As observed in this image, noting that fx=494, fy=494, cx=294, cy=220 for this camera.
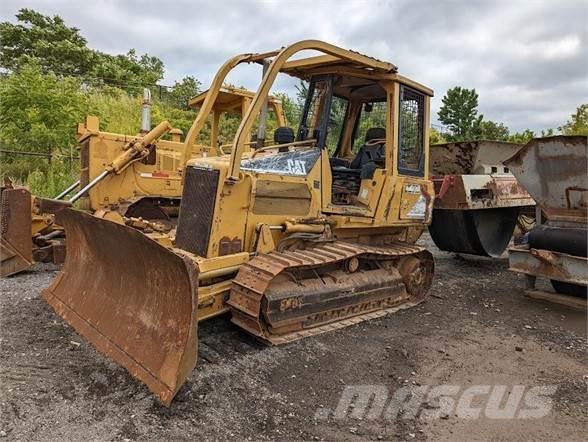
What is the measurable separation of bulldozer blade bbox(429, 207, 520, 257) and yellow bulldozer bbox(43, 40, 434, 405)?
86.7 inches

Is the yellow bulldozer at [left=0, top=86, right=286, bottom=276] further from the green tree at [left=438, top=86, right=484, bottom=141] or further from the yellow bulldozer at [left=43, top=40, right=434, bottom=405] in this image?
the green tree at [left=438, top=86, right=484, bottom=141]

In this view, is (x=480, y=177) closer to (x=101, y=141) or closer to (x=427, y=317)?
(x=427, y=317)

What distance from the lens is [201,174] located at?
15.2ft

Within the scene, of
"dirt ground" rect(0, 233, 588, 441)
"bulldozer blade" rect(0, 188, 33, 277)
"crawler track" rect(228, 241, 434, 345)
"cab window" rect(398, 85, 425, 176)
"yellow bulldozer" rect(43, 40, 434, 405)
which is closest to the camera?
"dirt ground" rect(0, 233, 588, 441)

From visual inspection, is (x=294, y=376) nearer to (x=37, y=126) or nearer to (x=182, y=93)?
(x=37, y=126)

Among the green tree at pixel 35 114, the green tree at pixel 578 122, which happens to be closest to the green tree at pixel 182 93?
the green tree at pixel 35 114

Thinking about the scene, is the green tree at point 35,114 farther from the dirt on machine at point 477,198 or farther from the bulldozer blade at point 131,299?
the dirt on machine at point 477,198

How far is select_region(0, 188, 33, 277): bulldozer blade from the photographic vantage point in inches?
252

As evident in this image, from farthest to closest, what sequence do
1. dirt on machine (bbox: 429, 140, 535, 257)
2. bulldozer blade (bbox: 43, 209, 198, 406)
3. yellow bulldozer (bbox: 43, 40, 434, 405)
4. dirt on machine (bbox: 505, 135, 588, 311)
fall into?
dirt on machine (bbox: 429, 140, 535, 257) → dirt on machine (bbox: 505, 135, 588, 311) → yellow bulldozer (bbox: 43, 40, 434, 405) → bulldozer blade (bbox: 43, 209, 198, 406)

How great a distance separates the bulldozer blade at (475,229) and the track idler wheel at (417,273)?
2.38 m

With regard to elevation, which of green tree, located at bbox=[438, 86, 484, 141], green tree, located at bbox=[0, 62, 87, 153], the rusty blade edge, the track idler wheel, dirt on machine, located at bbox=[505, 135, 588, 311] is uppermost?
green tree, located at bbox=[438, 86, 484, 141]

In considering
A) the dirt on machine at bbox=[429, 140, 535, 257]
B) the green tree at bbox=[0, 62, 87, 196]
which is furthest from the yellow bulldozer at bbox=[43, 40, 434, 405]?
the green tree at bbox=[0, 62, 87, 196]

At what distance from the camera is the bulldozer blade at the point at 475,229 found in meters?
8.28

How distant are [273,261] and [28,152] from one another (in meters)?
11.0
